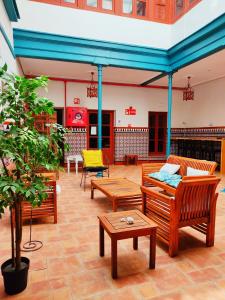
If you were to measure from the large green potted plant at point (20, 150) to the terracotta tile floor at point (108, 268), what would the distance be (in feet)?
0.70

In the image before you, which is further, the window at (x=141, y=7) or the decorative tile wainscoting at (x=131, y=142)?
the decorative tile wainscoting at (x=131, y=142)

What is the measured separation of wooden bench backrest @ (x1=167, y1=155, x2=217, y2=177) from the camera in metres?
3.60

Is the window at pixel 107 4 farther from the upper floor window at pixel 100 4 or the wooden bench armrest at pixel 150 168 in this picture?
the wooden bench armrest at pixel 150 168

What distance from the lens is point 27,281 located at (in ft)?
6.53

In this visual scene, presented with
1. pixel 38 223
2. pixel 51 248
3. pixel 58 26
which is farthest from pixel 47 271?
pixel 58 26

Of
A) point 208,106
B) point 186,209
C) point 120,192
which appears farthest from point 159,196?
point 208,106

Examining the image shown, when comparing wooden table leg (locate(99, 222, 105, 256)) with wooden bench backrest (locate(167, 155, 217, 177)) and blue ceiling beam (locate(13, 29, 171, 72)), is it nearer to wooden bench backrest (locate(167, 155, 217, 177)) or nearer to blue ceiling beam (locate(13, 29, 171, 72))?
wooden bench backrest (locate(167, 155, 217, 177))

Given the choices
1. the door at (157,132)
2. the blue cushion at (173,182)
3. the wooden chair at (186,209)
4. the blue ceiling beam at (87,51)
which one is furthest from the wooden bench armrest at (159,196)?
the door at (157,132)

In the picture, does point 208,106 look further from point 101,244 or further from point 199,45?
point 101,244

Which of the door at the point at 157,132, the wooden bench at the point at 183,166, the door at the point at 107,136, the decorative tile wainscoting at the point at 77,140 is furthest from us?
the door at the point at 157,132

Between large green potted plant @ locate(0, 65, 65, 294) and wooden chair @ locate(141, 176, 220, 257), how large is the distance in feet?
4.23

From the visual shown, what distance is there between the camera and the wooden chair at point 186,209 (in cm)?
236

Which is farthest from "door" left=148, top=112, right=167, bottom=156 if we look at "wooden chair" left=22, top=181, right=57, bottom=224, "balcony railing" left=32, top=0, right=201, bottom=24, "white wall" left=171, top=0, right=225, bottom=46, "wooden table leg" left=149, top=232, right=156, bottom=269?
"wooden table leg" left=149, top=232, right=156, bottom=269

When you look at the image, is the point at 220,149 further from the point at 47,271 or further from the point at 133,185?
the point at 47,271
